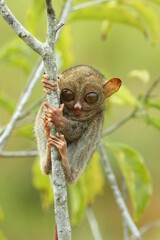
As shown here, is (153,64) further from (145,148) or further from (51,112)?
(51,112)

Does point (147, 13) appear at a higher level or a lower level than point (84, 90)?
higher

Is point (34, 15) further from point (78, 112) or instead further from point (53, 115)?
point (53, 115)

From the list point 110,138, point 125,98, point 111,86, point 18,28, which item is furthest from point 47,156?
point 110,138

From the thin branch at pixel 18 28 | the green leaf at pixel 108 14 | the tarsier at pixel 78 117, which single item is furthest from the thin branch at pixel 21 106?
the thin branch at pixel 18 28

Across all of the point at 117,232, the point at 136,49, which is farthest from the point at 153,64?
the point at 117,232

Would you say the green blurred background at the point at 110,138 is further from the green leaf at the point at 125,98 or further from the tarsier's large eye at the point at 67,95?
the tarsier's large eye at the point at 67,95

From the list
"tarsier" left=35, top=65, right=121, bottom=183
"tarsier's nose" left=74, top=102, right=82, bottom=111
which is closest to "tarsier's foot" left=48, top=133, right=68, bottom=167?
"tarsier" left=35, top=65, right=121, bottom=183
